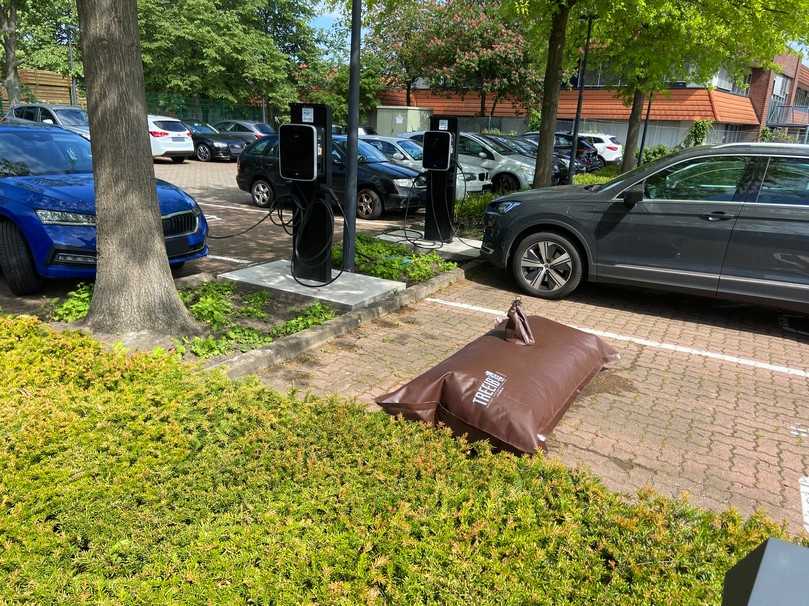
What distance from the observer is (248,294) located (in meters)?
6.39

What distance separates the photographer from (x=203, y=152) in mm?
23969

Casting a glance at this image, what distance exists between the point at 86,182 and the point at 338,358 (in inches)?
138

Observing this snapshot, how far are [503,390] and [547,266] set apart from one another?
3734mm

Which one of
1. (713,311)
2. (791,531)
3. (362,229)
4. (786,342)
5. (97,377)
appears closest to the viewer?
(791,531)

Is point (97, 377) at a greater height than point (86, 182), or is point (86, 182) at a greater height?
point (86, 182)

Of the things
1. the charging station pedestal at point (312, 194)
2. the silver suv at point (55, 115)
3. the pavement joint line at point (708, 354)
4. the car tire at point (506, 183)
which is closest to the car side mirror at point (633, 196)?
the pavement joint line at point (708, 354)

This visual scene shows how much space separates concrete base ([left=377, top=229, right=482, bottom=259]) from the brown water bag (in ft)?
14.8

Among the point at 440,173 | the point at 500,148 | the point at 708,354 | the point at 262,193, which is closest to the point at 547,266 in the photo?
the point at 708,354

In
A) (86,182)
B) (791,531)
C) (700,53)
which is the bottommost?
(791,531)

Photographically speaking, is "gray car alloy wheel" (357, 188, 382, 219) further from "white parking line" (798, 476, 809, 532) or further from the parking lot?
"white parking line" (798, 476, 809, 532)

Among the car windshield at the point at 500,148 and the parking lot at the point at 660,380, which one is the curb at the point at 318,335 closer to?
the parking lot at the point at 660,380

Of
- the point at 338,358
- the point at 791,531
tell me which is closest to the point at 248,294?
the point at 338,358

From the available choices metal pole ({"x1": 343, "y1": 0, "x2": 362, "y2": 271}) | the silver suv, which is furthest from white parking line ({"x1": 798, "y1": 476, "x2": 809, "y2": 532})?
the silver suv

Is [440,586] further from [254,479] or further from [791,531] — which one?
[791,531]
